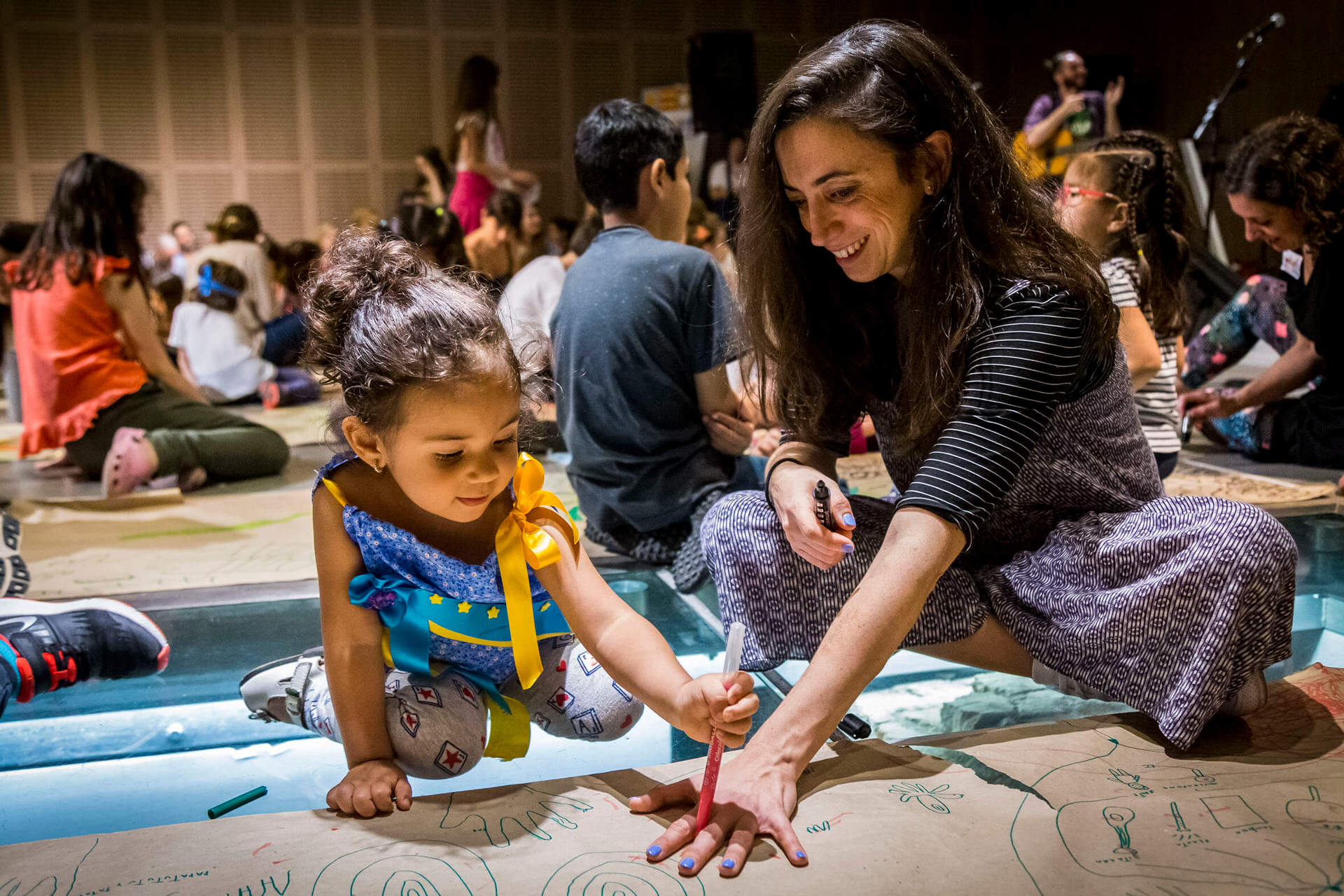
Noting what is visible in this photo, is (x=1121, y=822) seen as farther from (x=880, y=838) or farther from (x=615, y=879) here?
A: (x=615, y=879)

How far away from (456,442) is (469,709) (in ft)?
1.16

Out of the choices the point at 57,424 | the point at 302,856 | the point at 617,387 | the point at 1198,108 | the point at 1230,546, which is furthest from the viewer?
the point at 1198,108

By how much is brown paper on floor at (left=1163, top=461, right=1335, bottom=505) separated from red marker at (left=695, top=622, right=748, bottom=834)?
174 centimetres

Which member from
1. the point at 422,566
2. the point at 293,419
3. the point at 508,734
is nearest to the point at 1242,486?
the point at 508,734

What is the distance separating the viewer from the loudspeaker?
701 cm

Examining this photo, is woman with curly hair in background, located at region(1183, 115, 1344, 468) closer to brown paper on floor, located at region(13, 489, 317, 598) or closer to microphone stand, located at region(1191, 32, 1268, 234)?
microphone stand, located at region(1191, 32, 1268, 234)

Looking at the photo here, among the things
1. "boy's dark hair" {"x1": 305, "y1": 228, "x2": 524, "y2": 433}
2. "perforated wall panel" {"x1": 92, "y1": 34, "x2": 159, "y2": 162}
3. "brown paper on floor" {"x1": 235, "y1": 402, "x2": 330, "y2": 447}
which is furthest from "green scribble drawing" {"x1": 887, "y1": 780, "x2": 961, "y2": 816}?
"perforated wall panel" {"x1": 92, "y1": 34, "x2": 159, "y2": 162}

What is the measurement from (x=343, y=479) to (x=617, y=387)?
843 mm

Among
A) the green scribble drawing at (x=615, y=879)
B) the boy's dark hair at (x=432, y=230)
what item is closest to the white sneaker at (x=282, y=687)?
the green scribble drawing at (x=615, y=879)

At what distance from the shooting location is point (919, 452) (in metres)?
1.35

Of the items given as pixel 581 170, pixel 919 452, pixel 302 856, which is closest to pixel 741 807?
pixel 302 856

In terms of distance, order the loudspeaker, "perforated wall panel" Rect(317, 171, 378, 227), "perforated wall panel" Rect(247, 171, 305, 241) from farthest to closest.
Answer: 1. "perforated wall panel" Rect(317, 171, 378, 227)
2. "perforated wall panel" Rect(247, 171, 305, 241)
3. the loudspeaker

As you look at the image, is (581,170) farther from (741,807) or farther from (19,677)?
(741,807)

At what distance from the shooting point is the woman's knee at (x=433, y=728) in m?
1.16
